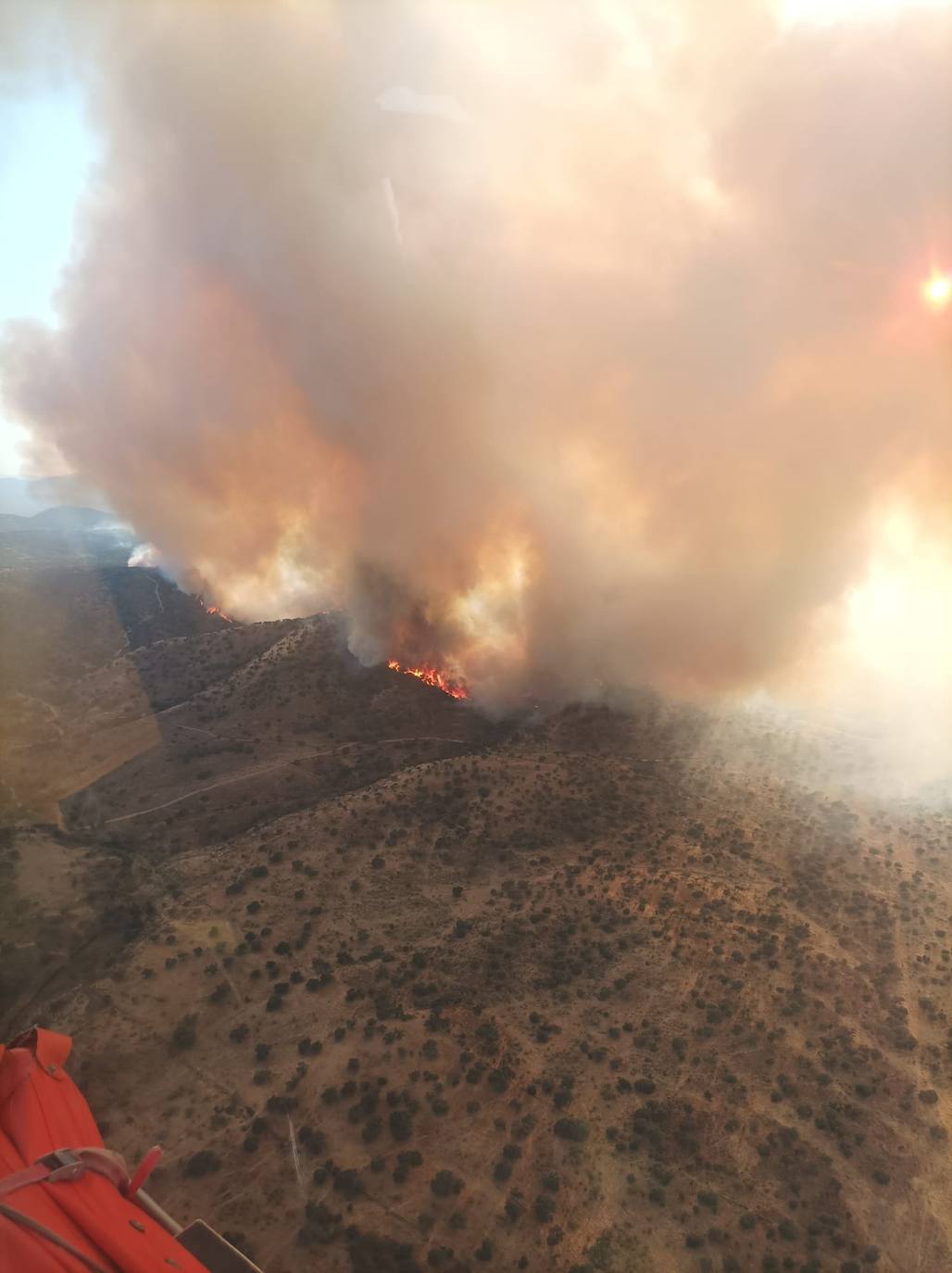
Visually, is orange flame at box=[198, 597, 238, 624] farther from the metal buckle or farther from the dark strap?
the dark strap

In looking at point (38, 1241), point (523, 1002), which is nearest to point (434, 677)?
point (523, 1002)

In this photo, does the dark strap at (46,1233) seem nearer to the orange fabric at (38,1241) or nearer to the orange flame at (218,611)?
the orange fabric at (38,1241)

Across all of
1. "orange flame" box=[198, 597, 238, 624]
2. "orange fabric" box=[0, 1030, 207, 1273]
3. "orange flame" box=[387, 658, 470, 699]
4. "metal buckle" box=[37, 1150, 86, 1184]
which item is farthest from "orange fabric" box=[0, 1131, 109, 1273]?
"orange flame" box=[198, 597, 238, 624]

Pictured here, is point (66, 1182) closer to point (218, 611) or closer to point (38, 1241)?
point (38, 1241)

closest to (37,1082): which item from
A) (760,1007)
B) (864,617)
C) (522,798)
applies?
(760,1007)

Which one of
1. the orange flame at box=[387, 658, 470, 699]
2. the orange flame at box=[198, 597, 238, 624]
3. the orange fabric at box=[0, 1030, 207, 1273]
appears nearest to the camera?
Answer: the orange fabric at box=[0, 1030, 207, 1273]

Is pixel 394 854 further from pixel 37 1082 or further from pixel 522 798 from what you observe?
pixel 37 1082
